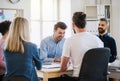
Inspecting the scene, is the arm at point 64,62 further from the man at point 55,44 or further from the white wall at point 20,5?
the white wall at point 20,5

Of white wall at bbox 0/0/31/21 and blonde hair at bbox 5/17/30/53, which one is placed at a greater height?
white wall at bbox 0/0/31/21

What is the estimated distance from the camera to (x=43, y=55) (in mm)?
4043

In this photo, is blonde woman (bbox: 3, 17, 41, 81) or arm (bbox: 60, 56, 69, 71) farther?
arm (bbox: 60, 56, 69, 71)

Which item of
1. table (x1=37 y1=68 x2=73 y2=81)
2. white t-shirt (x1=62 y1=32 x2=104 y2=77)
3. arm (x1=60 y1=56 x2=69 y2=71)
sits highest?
white t-shirt (x1=62 y1=32 x2=104 y2=77)

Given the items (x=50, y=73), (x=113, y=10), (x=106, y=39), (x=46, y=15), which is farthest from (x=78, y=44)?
(x=113, y=10)

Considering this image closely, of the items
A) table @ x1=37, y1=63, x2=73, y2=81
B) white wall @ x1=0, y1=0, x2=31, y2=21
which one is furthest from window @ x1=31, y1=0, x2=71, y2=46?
table @ x1=37, y1=63, x2=73, y2=81

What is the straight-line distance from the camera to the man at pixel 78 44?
313 centimetres

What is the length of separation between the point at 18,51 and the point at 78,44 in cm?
76

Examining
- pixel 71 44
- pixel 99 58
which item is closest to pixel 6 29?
pixel 71 44

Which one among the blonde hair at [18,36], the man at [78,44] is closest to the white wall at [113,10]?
the man at [78,44]

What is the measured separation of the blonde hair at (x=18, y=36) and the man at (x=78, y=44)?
0.59 meters

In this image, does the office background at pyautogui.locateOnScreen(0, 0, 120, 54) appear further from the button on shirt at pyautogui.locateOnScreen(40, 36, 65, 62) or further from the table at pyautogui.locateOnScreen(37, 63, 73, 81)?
the table at pyautogui.locateOnScreen(37, 63, 73, 81)

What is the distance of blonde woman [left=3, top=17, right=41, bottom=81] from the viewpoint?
111 inches

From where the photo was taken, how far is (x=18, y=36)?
9.32ft
